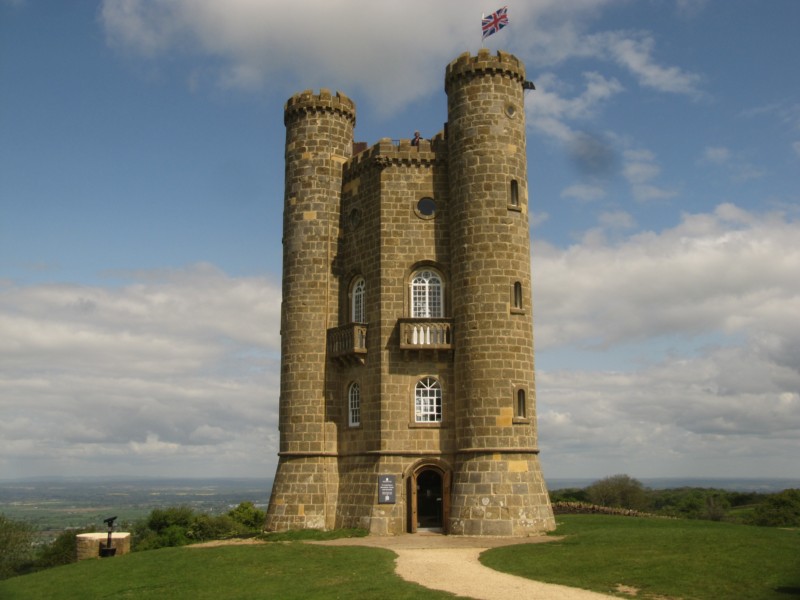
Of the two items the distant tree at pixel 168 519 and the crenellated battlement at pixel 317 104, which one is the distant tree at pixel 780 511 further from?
the distant tree at pixel 168 519

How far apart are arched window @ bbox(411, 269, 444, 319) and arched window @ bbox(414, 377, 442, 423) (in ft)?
9.51

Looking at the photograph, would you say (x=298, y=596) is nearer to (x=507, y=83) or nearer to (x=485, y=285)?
(x=485, y=285)

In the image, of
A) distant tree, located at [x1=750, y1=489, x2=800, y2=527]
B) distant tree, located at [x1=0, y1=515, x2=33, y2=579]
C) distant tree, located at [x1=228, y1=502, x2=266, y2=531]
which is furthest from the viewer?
distant tree, located at [x1=0, y1=515, x2=33, y2=579]

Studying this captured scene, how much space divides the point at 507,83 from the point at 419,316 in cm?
1075

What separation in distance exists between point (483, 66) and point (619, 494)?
4557 centimetres

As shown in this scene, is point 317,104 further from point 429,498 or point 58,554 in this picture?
point 58,554

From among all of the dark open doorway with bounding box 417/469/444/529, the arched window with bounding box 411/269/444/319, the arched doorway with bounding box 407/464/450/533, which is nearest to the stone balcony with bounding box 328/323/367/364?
the arched window with bounding box 411/269/444/319

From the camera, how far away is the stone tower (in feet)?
102

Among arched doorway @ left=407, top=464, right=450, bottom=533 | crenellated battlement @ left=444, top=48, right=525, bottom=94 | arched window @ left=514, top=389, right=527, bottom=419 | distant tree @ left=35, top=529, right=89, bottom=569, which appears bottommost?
distant tree @ left=35, top=529, right=89, bottom=569

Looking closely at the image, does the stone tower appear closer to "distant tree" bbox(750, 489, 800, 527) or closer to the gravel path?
the gravel path

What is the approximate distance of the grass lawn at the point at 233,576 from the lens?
19.8m

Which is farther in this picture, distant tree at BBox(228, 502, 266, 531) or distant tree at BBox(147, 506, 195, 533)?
distant tree at BBox(147, 506, 195, 533)

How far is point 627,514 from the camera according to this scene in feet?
130

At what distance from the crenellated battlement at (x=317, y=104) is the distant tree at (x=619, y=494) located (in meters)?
40.9
